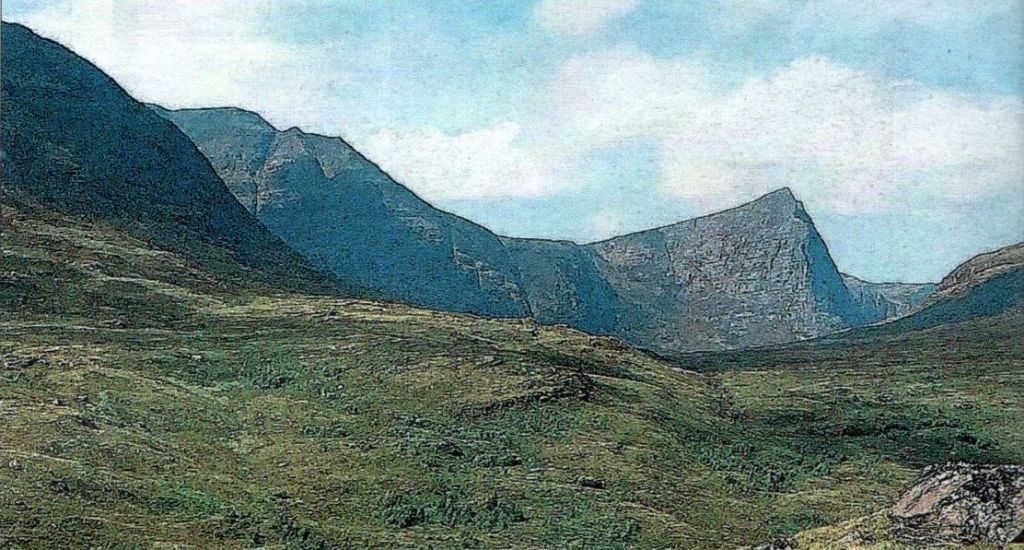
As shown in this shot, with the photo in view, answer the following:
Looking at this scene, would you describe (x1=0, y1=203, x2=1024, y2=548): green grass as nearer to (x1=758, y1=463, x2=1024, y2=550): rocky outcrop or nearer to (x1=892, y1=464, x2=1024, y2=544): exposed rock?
(x1=758, y1=463, x2=1024, y2=550): rocky outcrop

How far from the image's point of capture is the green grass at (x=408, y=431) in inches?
1901

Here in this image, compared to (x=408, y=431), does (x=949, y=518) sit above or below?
above

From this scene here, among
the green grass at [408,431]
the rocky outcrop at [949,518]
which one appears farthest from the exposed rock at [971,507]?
the green grass at [408,431]

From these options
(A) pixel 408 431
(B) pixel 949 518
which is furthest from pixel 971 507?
(A) pixel 408 431

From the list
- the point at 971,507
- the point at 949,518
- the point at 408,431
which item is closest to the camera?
the point at 971,507

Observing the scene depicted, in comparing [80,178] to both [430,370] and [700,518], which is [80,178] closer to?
[430,370]

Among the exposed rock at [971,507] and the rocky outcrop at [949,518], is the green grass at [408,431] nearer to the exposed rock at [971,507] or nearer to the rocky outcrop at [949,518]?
the rocky outcrop at [949,518]

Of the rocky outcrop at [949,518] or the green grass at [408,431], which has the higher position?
the rocky outcrop at [949,518]

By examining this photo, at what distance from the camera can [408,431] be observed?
227 ft

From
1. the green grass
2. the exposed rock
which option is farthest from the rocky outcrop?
the green grass

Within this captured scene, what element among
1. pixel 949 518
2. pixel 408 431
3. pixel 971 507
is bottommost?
pixel 408 431

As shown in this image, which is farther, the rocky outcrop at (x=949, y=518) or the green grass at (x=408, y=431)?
the green grass at (x=408, y=431)

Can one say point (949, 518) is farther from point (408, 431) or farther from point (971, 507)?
point (408, 431)

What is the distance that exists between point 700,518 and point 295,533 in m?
22.5
